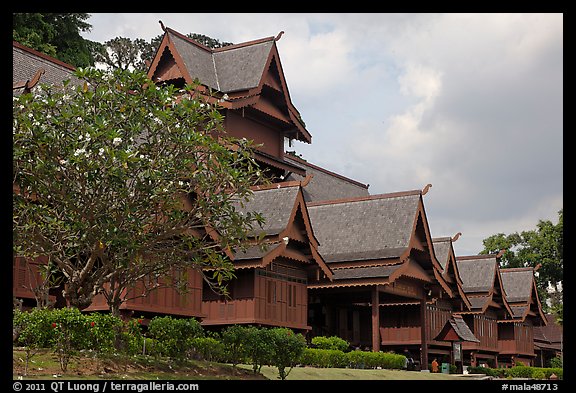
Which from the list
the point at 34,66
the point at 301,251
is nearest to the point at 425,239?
the point at 301,251

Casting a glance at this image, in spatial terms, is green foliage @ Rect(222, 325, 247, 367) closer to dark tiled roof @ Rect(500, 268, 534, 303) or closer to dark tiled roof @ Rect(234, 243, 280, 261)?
dark tiled roof @ Rect(234, 243, 280, 261)

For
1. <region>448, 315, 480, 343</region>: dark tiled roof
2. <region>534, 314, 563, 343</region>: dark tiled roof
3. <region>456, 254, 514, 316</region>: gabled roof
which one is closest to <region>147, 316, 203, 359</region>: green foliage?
<region>448, 315, 480, 343</region>: dark tiled roof

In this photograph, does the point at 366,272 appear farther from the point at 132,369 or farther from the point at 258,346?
the point at 132,369

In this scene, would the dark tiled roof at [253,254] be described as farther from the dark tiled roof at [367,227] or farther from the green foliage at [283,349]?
the dark tiled roof at [367,227]

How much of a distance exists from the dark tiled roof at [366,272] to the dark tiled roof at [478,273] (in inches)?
632

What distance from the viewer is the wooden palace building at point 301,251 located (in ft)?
101

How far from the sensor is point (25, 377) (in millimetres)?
15914

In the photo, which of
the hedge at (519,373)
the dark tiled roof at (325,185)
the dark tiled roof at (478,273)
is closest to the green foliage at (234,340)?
the dark tiled roof at (325,185)

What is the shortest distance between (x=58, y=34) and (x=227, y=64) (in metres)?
13.5

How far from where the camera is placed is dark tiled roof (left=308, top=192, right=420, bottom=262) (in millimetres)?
36500

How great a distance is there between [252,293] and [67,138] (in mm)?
13308

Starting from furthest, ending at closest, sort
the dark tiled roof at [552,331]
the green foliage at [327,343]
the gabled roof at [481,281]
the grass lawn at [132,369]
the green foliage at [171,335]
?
the dark tiled roof at [552,331] < the gabled roof at [481,281] < the green foliage at [327,343] < the green foliage at [171,335] < the grass lawn at [132,369]

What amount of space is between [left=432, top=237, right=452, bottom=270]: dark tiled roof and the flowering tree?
2433 centimetres
